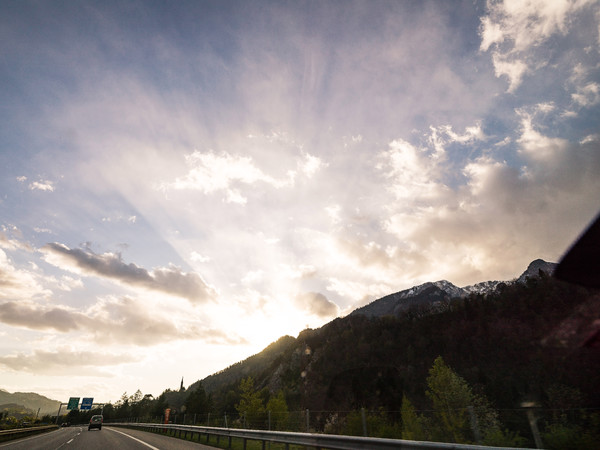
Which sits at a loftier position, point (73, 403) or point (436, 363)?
point (436, 363)

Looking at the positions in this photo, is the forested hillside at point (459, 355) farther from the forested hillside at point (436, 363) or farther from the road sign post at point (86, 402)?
the road sign post at point (86, 402)

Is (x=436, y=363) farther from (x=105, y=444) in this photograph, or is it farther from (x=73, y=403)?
(x=73, y=403)

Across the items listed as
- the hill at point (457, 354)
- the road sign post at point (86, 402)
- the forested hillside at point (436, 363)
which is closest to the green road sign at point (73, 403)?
the road sign post at point (86, 402)

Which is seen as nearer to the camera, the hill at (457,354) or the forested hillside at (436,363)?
the forested hillside at (436,363)

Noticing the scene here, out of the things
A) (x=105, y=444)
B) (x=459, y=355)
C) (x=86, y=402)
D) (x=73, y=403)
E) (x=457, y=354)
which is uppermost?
(x=457, y=354)

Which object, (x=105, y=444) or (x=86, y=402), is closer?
(x=105, y=444)

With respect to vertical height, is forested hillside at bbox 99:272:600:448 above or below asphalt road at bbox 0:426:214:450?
above

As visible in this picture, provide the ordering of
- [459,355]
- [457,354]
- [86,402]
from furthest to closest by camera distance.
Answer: [457,354] → [459,355] → [86,402]

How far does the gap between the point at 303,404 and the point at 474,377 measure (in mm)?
46283

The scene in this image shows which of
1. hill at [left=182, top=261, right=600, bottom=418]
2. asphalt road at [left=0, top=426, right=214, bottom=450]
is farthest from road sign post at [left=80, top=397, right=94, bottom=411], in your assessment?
asphalt road at [left=0, top=426, right=214, bottom=450]

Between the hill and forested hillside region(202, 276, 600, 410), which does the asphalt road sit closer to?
the hill

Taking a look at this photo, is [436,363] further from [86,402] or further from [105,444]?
[86,402]

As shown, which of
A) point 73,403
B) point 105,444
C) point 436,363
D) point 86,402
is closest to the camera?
point 105,444

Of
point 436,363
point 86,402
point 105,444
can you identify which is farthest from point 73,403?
point 436,363
